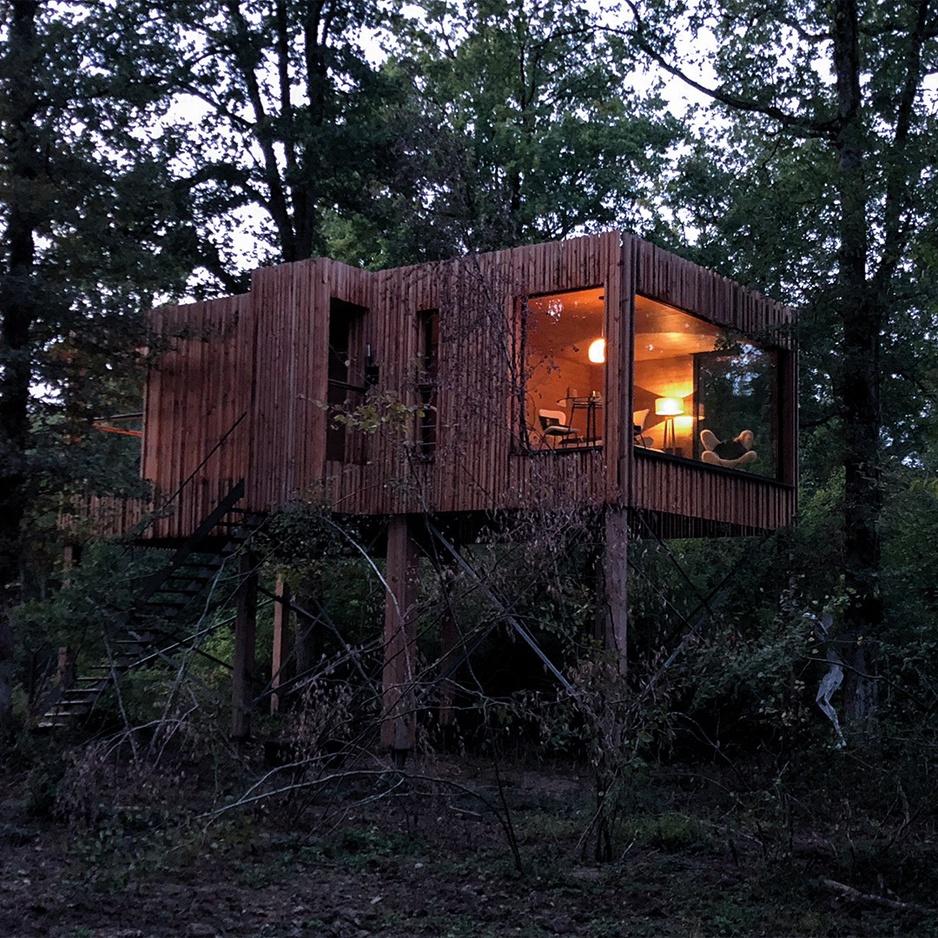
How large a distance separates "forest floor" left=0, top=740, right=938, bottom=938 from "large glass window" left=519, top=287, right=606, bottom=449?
4374 mm

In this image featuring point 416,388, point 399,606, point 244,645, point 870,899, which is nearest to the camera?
point 870,899

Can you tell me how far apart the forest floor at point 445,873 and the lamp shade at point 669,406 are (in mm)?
5499

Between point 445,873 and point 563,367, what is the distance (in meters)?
8.95

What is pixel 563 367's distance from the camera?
16812mm

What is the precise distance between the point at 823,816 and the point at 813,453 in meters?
8.23

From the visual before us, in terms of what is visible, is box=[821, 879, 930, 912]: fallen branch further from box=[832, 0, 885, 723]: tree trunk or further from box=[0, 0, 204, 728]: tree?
box=[0, 0, 204, 728]: tree

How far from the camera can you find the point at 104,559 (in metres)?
16.8

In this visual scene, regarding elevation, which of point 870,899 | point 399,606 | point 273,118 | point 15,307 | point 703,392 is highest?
point 273,118

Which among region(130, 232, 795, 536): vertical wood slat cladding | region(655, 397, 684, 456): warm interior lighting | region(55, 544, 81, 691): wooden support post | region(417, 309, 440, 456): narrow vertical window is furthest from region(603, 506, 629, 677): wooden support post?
region(55, 544, 81, 691): wooden support post

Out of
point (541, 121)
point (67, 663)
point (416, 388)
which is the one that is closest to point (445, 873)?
point (416, 388)

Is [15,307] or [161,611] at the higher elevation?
[15,307]

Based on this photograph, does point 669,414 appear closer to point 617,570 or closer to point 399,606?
point 617,570

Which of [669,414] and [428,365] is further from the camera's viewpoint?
[669,414]

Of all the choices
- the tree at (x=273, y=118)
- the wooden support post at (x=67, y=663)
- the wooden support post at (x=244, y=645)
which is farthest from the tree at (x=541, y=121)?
the wooden support post at (x=67, y=663)
